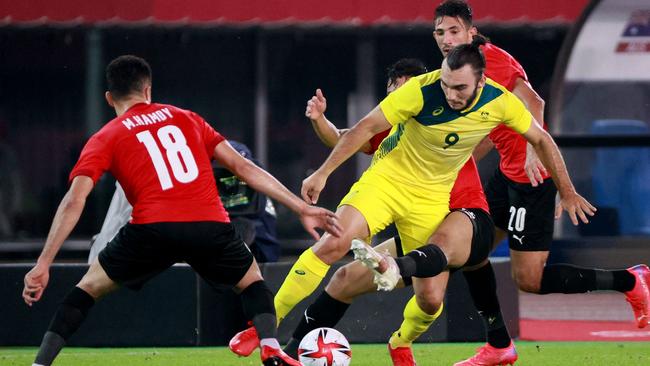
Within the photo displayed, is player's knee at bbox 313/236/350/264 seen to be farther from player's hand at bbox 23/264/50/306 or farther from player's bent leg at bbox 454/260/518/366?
player's hand at bbox 23/264/50/306

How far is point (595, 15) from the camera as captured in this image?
14.5 meters

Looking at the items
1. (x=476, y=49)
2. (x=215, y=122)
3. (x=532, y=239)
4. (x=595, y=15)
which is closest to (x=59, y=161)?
(x=215, y=122)

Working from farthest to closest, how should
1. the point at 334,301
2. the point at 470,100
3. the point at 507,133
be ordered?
the point at 507,133
the point at 334,301
the point at 470,100

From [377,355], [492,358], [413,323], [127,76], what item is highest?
[127,76]

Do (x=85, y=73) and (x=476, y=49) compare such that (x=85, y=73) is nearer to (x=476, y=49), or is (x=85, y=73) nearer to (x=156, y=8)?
(x=156, y=8)

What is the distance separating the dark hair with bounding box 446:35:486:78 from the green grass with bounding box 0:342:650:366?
6.79 feet

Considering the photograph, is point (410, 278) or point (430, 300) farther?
point (410, 278)

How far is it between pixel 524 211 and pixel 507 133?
1.56 ft

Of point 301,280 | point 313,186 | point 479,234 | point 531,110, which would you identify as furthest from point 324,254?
point 531,110

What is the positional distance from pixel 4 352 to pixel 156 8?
639 cm

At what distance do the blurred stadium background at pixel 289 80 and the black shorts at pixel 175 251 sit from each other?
7.58 m

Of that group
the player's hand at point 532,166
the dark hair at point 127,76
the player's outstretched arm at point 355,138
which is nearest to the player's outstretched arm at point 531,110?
the player's hand at point 532,166

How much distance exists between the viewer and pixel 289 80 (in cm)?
1617

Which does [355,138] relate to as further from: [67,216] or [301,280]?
[67,216]
